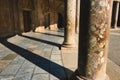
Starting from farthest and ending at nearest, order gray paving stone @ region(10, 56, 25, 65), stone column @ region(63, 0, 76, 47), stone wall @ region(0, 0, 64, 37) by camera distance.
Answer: stone wall @ region(0, 0, 64, 37)
stone column @ region(63, 0, 76, 47)
gray paving stone @ region(10, 56, 25, 65)

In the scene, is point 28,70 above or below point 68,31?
below

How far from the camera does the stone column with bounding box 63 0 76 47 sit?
6337 millimetres

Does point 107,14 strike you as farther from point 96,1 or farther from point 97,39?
point 97,39

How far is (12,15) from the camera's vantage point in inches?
422

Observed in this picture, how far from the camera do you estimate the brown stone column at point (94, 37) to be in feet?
8.95

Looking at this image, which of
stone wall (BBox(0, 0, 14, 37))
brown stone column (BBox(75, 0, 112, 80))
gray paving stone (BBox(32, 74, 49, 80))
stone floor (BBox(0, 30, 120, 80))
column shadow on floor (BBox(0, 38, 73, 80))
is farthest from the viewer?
stone wall (BBox(0, 0, 14, 37))

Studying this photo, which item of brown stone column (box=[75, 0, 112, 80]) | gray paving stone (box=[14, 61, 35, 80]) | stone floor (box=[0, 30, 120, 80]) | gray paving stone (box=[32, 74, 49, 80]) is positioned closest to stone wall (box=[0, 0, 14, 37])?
stone floor (box=[0, 30, 120, 80])

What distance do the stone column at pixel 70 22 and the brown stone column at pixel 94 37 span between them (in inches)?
138

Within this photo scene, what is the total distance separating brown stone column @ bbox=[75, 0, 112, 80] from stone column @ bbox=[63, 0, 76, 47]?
11.5ft

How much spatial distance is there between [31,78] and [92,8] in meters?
2.42

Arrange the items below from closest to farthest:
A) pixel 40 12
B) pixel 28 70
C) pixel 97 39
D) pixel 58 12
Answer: pixel 97 39, pixel 28 70, pixel 40 12, pixel 58 12

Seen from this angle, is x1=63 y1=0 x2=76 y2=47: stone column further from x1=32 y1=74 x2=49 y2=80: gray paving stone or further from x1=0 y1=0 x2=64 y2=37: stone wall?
x1=0 y1=0 x2=64 y2=37: stone wall

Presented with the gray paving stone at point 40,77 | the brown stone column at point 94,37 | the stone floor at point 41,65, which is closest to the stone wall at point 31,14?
the stone floor at point 41,65

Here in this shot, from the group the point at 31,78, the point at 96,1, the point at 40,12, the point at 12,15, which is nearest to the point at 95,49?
the point at 96,1
